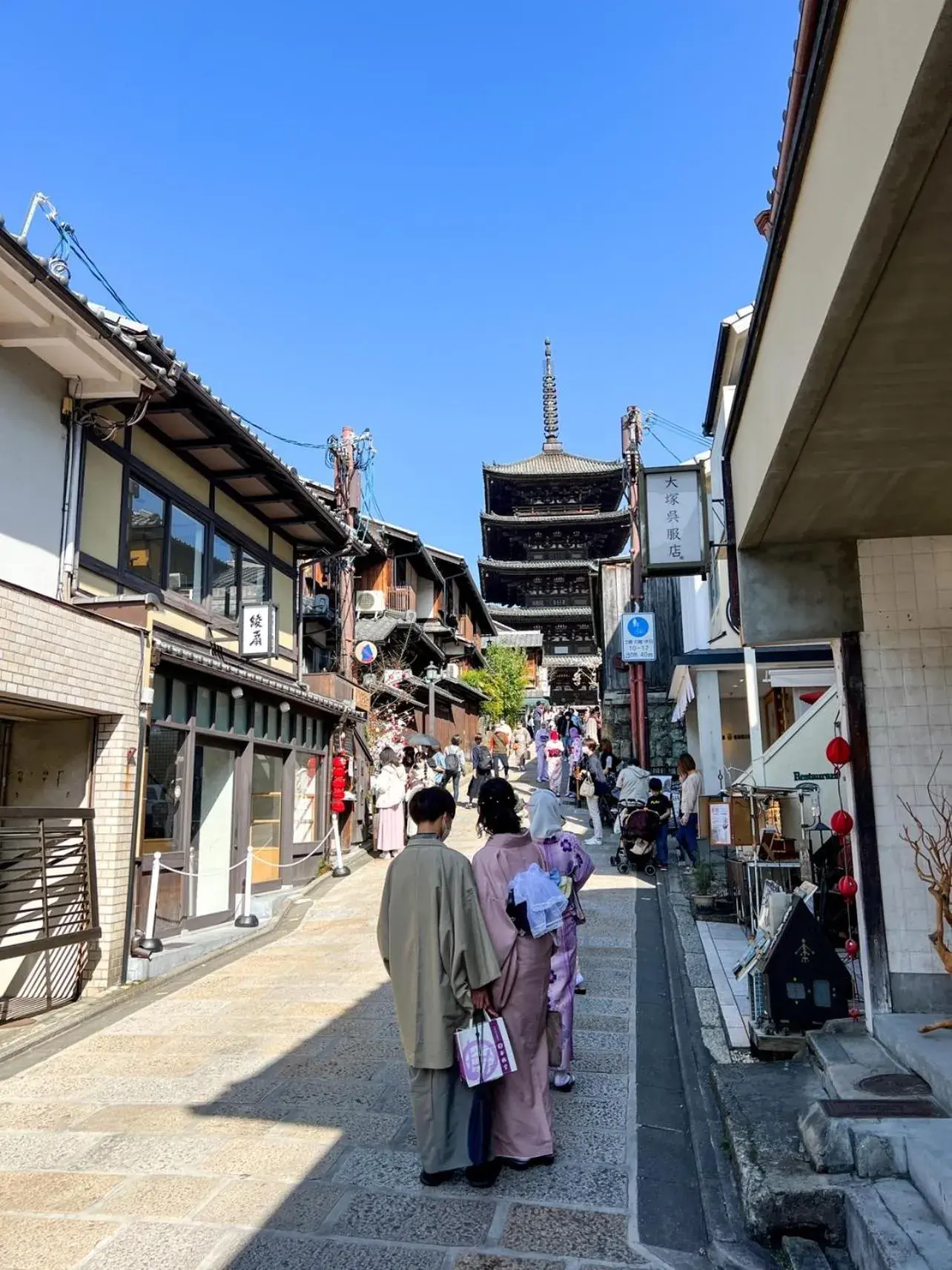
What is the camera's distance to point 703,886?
10.6 meters

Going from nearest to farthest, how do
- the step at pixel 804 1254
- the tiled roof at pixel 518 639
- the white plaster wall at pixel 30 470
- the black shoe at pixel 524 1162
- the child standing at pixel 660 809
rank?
the step at pixel 804 1254 < the black shoe at pixel 524 1162 < the white plaster wall at pixel 30 470 < the child standing at pixel 660 809 < the tiled roof at pixel 518 639

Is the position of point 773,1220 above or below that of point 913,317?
below

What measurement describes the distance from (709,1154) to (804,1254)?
1.15m

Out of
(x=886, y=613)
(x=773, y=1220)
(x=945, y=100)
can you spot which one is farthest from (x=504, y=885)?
(x=945, y=100)

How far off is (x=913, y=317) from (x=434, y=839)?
3199 mm

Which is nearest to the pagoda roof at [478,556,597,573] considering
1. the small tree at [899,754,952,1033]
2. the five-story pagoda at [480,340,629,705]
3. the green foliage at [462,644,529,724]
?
the five-story pagoda at [480,340,629,705]

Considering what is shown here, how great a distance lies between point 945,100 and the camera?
7.20 ft

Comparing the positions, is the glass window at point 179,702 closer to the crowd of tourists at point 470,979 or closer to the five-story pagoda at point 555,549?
the crowd of tourists at point 470,979

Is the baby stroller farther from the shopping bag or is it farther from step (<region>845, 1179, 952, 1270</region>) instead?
step (<region>845, 1179, 952, 1270</region>)

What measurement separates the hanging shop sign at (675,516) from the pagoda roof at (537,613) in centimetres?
3954

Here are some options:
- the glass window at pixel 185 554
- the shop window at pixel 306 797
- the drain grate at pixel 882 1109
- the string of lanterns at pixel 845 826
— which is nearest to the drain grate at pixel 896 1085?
the drain grate at pixel 882 1109

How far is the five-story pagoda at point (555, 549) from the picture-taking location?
47906mm

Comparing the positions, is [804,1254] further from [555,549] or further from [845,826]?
[555,549]

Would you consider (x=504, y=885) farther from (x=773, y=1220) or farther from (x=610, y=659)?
(x=610, y=659)
